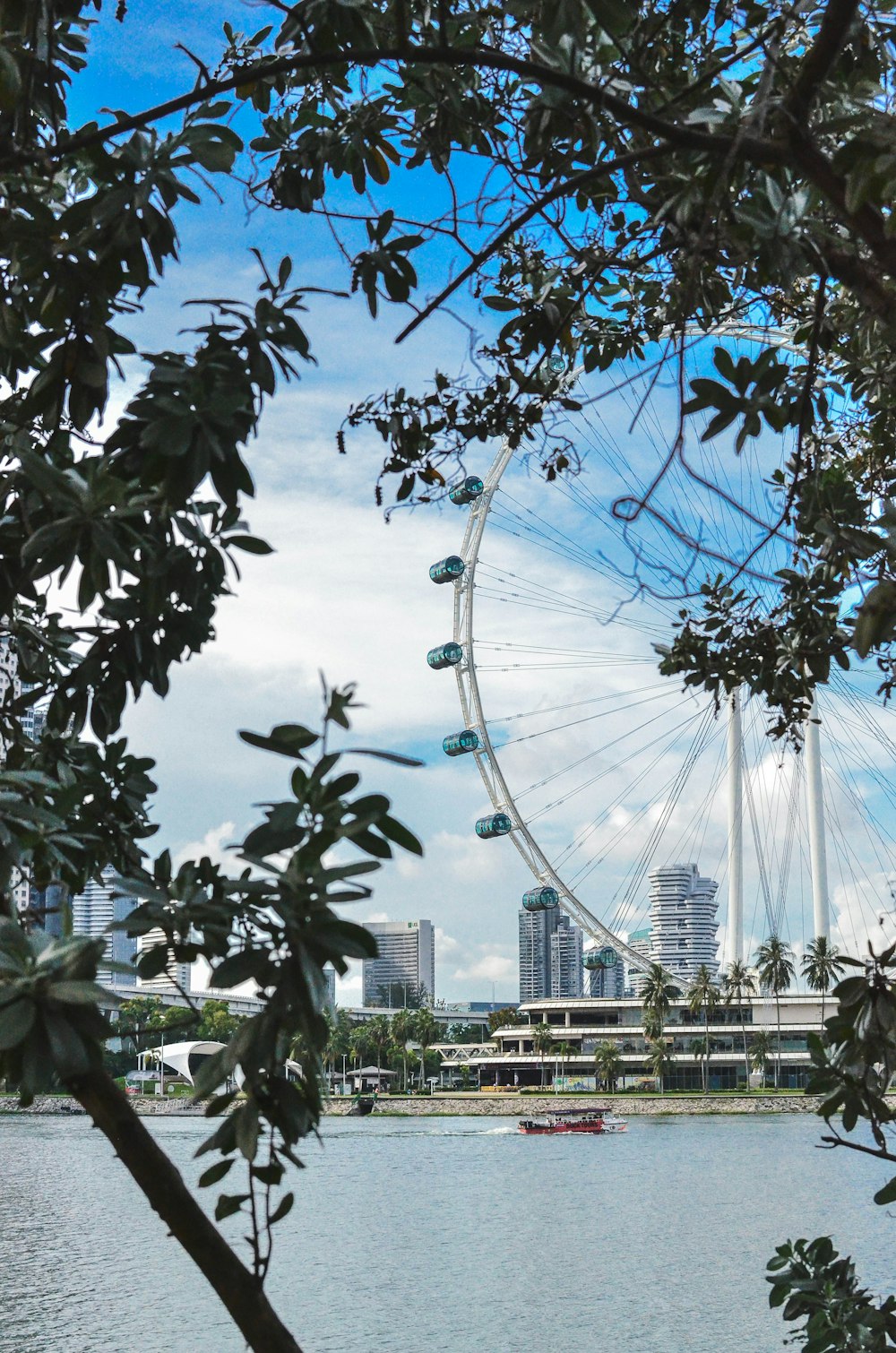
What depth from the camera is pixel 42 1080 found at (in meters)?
1.60

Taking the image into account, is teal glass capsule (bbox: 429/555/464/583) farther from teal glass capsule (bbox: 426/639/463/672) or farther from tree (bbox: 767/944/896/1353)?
tree (bbox: 767/944/896/1353)

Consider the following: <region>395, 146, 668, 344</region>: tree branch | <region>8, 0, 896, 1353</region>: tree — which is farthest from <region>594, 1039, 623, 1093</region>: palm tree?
<region>395, 146, 668, 344</region>: tree branch

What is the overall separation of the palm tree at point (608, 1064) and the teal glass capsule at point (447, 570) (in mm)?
50682

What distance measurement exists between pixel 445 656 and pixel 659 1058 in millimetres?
45704

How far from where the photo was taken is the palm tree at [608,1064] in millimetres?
80250

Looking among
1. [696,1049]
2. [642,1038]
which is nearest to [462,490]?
[696,1049]

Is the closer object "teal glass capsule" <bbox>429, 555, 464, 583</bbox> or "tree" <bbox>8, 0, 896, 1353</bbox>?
"tree" <bbox>8, 0, 896, 1353</bbox>

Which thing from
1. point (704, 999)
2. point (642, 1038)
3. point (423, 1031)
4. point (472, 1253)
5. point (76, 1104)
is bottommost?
point (76, 1104)

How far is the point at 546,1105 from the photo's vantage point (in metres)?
73.8

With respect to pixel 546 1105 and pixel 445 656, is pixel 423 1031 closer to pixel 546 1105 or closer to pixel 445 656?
pixel 546 1105

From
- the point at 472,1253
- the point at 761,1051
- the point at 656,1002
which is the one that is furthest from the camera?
the point at 656,1002

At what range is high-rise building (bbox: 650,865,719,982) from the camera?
99000mm

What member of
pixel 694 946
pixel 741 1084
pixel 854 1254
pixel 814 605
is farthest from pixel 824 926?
pixel 814 605

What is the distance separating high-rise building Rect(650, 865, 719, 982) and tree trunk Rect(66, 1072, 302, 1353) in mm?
94035
